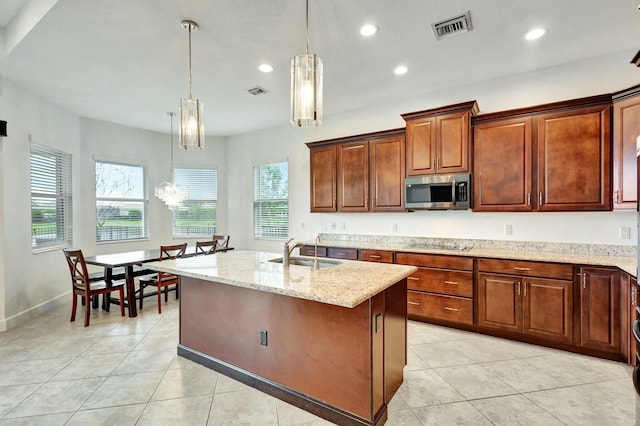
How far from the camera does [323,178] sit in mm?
4805

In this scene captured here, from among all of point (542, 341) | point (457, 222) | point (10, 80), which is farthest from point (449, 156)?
point (10, 80)

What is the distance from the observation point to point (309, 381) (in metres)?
2.13

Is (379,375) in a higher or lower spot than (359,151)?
lower

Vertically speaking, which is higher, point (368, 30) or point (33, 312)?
point (368, 30)

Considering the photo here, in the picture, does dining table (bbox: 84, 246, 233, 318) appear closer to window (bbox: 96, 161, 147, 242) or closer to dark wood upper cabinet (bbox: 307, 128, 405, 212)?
window (bbox: 96, 161, 147, 242)

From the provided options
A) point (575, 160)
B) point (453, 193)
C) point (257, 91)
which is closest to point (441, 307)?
point (453, 193)

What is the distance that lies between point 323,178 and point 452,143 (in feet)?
6.31

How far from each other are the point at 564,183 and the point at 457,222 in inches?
47.6

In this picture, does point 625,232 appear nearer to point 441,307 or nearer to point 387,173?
point 441,307

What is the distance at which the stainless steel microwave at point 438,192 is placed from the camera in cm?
360

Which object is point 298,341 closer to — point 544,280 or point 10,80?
point 544,280

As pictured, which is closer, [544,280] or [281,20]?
[281,20]

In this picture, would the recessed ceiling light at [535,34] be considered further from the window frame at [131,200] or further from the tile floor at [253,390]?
the window frame at [131,200]

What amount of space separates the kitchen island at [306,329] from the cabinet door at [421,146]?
1795 mm
